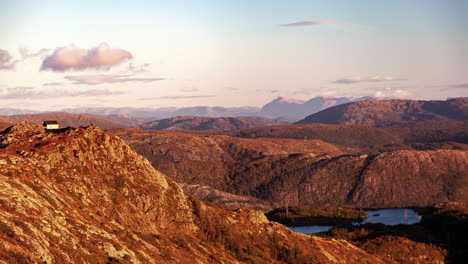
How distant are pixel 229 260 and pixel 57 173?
57.6m

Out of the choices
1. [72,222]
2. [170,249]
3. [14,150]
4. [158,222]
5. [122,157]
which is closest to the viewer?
[72,222]

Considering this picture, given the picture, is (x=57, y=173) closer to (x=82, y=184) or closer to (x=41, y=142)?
(x=82, y=184)

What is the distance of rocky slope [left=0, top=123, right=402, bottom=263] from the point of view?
106 meters

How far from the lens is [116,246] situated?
→ 4852 inches

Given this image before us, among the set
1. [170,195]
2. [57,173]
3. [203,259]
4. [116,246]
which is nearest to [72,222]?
[116,246]

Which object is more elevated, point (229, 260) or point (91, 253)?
point (91, 253)

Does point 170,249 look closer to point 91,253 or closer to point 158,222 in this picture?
point 158,222

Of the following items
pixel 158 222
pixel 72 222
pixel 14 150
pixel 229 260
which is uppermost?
pixel 14 150

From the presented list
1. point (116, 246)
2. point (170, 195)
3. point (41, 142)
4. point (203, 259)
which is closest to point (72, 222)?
point (116, 246)

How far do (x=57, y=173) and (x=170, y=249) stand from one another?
3744cm

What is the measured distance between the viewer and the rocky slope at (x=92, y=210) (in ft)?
347

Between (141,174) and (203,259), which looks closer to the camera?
(203,259)

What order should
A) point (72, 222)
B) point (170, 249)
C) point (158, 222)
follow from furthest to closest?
point (158, 222) → point (170, 249) → point (72, 222)

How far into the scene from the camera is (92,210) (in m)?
148
